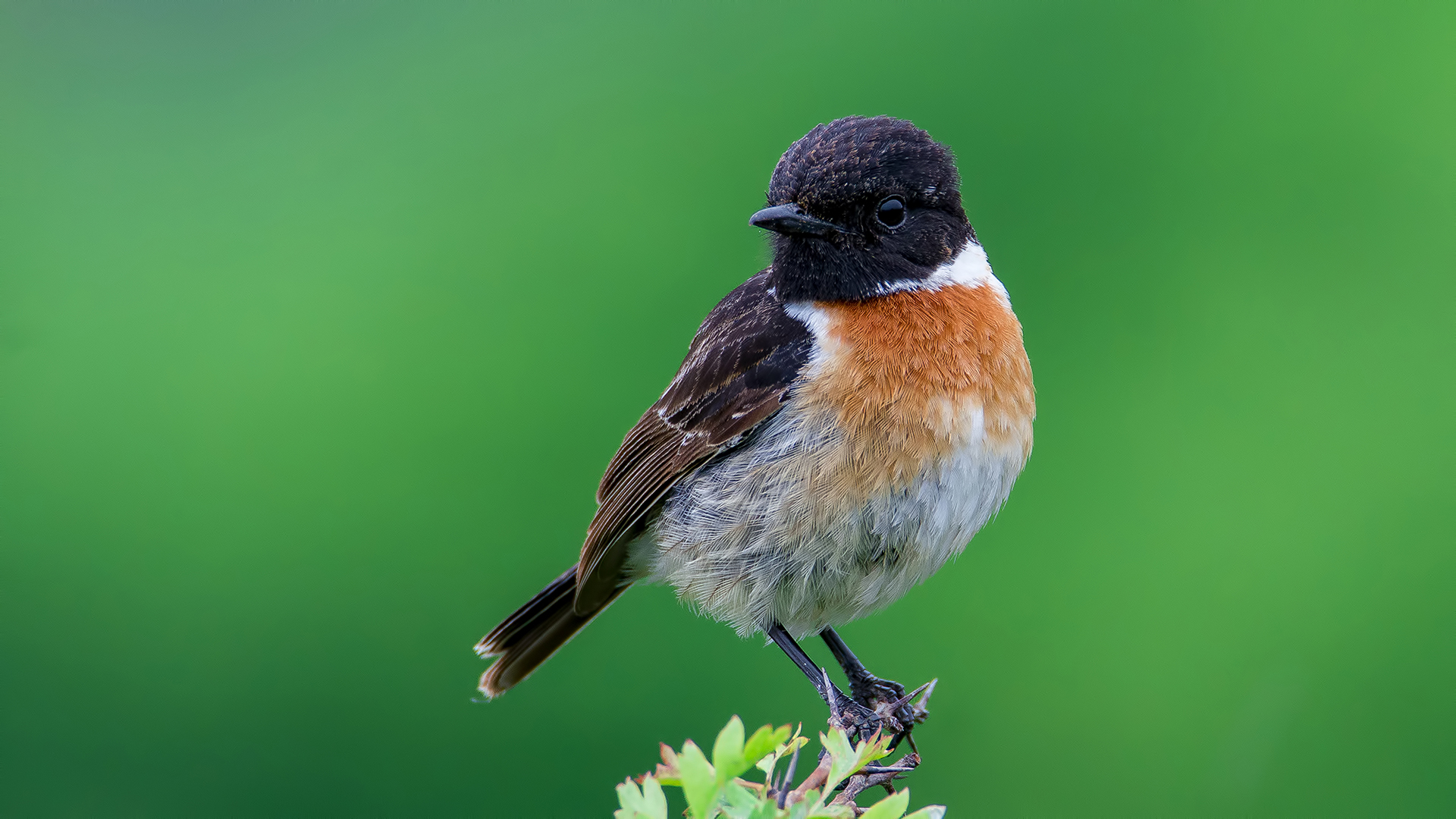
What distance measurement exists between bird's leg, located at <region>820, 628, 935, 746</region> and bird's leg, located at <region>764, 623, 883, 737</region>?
0.06 m

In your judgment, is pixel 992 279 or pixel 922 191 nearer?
pixel 922 191

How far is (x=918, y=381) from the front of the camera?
363 cm

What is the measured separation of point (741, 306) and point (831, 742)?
94.8 inches

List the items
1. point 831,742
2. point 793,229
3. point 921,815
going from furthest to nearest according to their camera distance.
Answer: point 793,229
point 831,742
point 921,815

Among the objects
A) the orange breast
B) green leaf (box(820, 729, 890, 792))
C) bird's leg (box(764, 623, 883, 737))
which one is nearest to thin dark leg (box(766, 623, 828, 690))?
bird's leg (box(764, 623, 883, 737))

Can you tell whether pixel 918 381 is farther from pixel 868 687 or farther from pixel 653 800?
pixel 653 800

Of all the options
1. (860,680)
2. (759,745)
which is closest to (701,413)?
(860,680)

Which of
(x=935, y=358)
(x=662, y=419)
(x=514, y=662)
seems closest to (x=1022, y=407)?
(x=935, y=358)

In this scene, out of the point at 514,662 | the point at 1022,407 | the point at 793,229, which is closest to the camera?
the point at 793,229

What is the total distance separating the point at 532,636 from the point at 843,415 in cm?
163

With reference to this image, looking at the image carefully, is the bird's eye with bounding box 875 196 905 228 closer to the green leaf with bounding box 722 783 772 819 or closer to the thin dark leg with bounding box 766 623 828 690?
the thin dark leg with bounding box 766 623 828 690

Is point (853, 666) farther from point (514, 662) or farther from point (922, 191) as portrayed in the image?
point (922, 191)

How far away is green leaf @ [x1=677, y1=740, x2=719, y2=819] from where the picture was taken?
5.34ft

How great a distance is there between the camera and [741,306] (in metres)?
4.19
